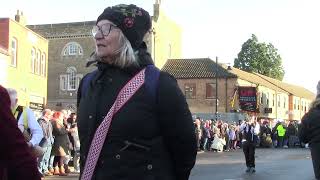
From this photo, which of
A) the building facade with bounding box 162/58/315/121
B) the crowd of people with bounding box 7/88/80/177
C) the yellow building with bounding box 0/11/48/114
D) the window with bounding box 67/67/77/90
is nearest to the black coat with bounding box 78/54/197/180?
A: the crowd of people with bounding box 7/88/80/177

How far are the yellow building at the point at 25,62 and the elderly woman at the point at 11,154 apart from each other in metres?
30.1

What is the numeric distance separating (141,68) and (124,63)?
117 mm

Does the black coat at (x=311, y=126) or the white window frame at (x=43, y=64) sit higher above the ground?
the white window frame at (x=43, y=64)

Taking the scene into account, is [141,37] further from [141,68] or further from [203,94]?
[203,94]

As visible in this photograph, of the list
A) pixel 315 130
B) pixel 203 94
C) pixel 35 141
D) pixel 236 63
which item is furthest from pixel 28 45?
pixel 236 63

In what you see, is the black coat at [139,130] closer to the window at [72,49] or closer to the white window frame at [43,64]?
the white window frame at [43,64]

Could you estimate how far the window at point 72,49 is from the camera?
59.1m

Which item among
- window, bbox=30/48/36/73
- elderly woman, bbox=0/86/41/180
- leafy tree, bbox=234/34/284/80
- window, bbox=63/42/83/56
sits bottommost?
elderly woman, bbox=0/86/41/180

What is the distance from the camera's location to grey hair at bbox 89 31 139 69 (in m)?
3.14

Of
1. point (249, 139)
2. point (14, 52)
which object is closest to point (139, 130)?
point (249, 139)

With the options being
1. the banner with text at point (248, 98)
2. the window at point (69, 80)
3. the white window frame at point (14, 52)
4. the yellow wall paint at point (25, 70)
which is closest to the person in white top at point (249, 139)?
the yellow wall paint at point (25, 70)

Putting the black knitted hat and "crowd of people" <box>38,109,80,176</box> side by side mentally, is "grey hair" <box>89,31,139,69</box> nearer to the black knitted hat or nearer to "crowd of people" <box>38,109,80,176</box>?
the black knitted hat

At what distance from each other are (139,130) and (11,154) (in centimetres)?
70

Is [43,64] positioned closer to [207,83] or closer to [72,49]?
[72,49]
